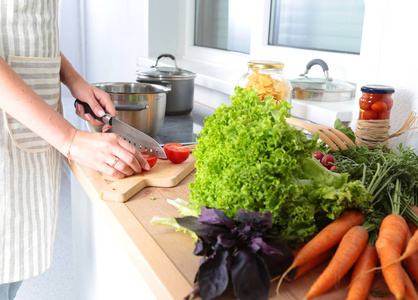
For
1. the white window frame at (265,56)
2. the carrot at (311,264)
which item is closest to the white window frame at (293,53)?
the white window frame at (265,56)

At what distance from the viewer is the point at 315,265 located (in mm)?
743

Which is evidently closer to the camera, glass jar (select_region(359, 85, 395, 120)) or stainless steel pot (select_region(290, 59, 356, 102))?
glass jar (select_region(359, 85, 395, 120))

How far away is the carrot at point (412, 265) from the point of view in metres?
0.69

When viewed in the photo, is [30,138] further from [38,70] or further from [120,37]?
[120,37]

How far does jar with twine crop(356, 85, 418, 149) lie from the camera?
3.74 feet

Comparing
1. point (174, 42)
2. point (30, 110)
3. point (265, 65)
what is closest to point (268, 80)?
point (265, 65)

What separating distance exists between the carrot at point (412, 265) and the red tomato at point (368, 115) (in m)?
0.53

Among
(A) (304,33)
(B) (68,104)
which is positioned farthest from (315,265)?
(B) (68,104)

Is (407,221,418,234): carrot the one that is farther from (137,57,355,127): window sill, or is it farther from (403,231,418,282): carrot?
(137,57,355,127): window sill

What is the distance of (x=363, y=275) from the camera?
67cm

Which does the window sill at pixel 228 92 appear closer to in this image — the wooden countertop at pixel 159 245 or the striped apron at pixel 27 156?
the wooden countertop at pixel 159 245

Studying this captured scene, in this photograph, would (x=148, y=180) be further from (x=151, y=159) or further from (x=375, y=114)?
(x=375, y=114)

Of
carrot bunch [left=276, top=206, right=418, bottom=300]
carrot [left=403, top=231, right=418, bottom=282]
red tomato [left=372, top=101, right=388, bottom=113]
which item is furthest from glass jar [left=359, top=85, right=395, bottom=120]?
carrot [left=403, top=231, right=418, bottom=282]

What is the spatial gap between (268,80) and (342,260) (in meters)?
0.82
